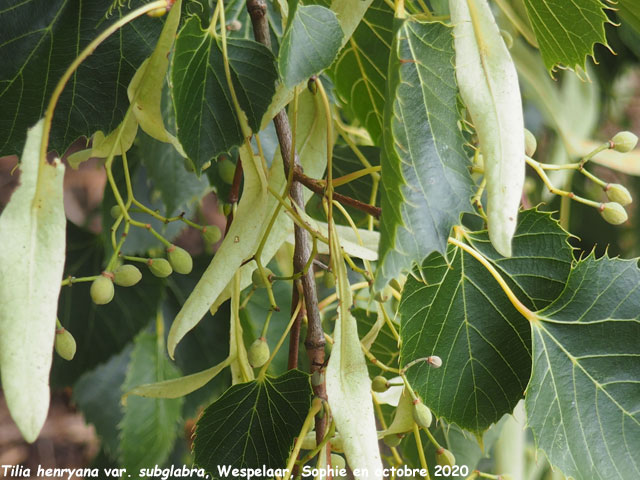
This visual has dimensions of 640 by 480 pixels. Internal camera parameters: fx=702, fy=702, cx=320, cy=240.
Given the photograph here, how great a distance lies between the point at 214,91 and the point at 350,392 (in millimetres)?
177

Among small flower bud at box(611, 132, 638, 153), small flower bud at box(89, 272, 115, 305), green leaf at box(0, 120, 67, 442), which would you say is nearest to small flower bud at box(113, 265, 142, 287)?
small flower bud at box(89, 272, 115, 305)

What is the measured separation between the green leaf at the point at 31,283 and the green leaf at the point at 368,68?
0.86ft

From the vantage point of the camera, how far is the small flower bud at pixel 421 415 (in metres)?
0.41

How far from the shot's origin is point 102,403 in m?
0.83

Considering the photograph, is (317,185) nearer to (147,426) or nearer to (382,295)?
(382,295)

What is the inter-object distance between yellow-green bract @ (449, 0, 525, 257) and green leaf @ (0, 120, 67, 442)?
19 centimetres

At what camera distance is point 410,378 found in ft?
1.39

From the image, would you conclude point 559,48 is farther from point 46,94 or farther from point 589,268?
point 46,94

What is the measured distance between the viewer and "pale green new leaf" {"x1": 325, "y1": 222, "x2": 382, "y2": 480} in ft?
1.12

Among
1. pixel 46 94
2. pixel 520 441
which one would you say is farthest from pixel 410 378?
pixel 520 441

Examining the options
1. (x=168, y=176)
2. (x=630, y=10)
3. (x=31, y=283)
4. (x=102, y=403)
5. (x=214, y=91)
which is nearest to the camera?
(x=31, y=283)

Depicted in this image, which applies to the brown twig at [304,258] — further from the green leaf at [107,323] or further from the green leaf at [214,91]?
the green leaf at [107,323]

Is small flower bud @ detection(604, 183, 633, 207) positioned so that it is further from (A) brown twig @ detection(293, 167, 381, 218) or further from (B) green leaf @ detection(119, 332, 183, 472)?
(B) green leaf @ detection(119, 332, 183, 472)

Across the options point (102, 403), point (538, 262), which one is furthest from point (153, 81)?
point (102, 403)
